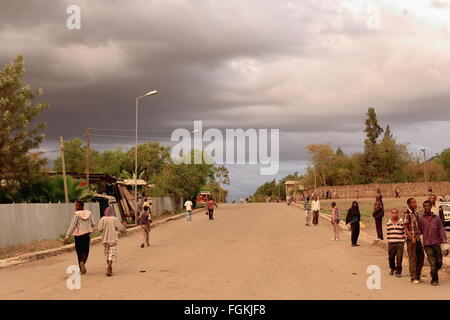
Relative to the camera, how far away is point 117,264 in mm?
→ 14648

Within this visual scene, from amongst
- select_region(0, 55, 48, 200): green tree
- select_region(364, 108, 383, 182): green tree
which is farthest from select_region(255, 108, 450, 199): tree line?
select_region(0, 55, 48, 200): green tree

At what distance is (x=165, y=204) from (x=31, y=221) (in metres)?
31.2

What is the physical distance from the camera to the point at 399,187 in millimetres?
90688

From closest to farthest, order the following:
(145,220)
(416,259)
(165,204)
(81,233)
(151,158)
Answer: (416,259) → (81,233) → (145,220) → (165,204) → (151,158)

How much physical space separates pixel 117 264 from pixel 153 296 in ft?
18.5

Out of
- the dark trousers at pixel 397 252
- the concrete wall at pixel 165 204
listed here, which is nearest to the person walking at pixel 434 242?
the dark trousers at pixel 397 252

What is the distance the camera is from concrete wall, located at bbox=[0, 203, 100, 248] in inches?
778

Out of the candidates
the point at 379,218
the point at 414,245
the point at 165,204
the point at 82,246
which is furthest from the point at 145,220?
the point at 165,204

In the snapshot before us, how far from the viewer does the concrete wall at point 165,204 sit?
47312mm

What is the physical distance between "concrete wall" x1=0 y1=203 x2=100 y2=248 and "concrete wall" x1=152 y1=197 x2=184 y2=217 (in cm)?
2052

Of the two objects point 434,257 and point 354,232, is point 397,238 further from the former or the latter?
point 354,232
